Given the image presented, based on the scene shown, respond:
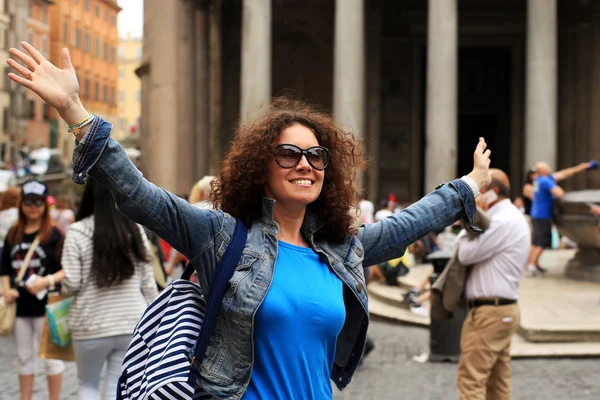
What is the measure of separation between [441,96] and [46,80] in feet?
74.0

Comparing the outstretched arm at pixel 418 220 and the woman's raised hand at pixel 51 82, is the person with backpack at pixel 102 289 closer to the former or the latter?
the outstretched arm at pixel 418 220

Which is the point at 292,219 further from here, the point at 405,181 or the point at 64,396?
the point at 405,181

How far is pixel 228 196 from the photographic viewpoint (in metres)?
3.13

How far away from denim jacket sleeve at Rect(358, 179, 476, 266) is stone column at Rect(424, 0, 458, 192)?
68.9 ft

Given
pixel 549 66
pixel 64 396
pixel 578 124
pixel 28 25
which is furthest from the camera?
pixel 28 25

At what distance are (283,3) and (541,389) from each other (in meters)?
25.6

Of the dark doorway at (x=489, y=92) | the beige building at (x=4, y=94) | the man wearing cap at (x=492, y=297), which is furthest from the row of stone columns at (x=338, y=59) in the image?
the beige building at (x=4, y=94)

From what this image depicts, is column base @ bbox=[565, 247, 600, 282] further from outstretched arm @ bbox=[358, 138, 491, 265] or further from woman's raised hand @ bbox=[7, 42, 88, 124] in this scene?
woman's raised hand @ bbox=[7, 42, 88, 124]

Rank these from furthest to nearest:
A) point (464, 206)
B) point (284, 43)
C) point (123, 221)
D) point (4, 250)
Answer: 1. point (284, 43)
2. point (4, 250)
3. point (123, 221)
4. point (464, 206)

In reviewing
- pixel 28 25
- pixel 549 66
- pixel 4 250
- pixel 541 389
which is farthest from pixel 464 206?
pixel 28 25

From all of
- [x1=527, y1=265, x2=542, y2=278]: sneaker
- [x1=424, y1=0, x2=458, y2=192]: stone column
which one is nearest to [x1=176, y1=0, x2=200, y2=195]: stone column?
[x1=424, y1=0, x2=458, y2=192]: stone column

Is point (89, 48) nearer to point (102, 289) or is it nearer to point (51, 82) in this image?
point (102, 289)

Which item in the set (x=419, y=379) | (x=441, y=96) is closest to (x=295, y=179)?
(x=419, y=379)

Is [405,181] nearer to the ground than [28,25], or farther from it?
nearer to the ground
